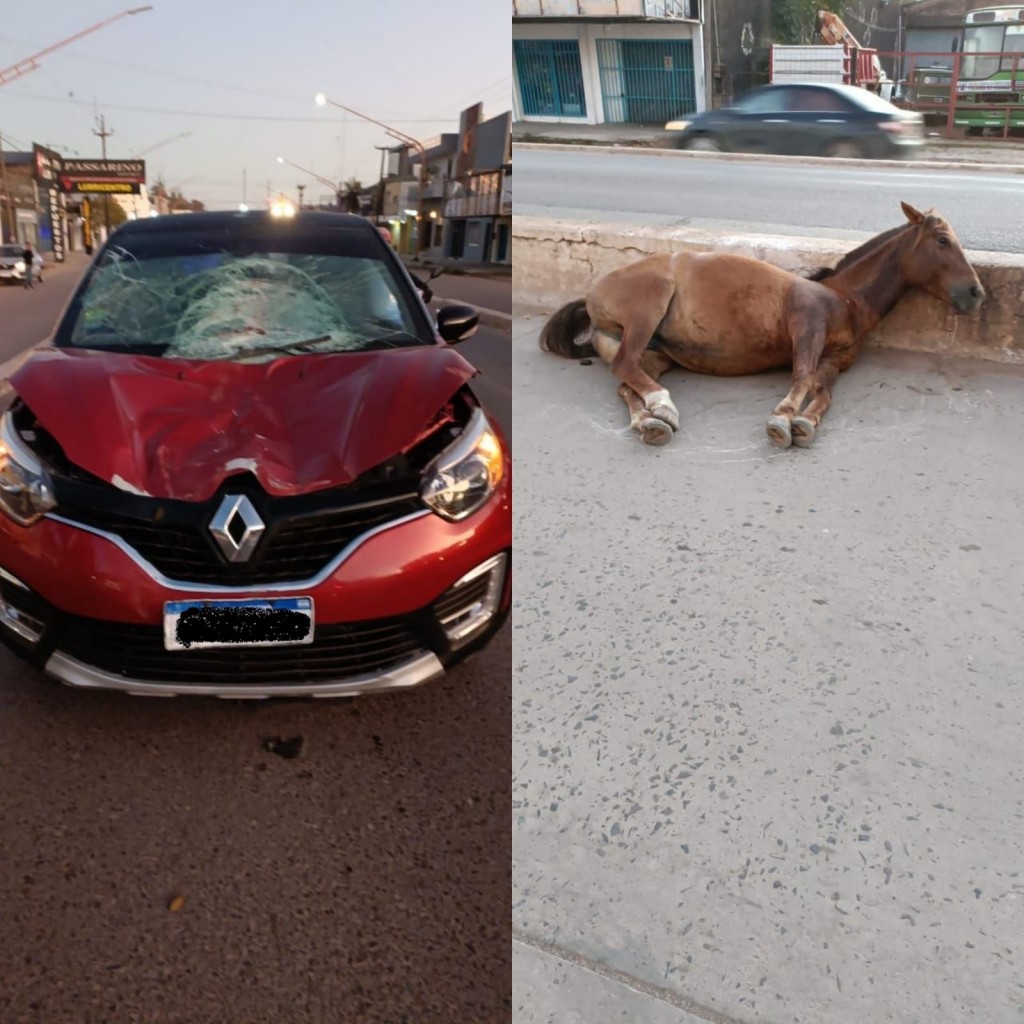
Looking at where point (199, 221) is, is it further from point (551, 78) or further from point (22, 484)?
point (551, 78)

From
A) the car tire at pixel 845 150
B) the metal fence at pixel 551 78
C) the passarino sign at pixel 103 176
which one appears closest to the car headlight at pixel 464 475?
the passarino sign at pixel 103 176

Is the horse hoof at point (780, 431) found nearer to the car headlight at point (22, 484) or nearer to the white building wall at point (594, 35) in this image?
the car headlight at point (22, 484)

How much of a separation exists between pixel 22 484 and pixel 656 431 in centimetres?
221

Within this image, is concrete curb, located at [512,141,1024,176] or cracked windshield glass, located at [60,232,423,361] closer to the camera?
cracked windshield glass, located at [60,232,423,361]

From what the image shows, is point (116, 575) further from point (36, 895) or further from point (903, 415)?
point (903, 415)

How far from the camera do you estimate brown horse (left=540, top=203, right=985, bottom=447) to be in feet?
13.0

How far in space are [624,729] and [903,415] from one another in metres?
2.05

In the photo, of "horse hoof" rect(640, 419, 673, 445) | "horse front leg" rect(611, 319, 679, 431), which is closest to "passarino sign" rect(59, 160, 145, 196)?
"horse hoof" rect(640, 419, 673, 445)

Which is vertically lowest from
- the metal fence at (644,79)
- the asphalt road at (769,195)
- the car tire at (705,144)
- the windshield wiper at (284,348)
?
the asphalt road at (769,195)

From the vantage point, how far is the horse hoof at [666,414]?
147 inches

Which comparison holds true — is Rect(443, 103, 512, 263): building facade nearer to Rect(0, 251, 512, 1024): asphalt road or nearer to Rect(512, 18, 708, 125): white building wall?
Rect(0, 251, 512, 1024): asphalt road

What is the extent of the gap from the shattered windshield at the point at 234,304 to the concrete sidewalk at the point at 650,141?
11577 mm

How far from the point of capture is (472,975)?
1547mm

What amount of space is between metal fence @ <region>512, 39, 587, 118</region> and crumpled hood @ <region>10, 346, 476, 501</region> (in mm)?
20667
